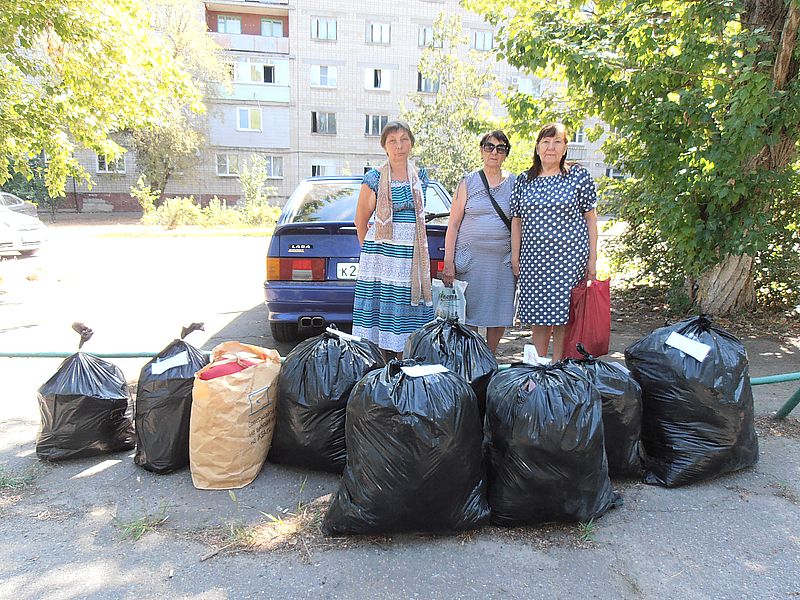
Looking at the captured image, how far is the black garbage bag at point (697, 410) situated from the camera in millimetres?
2574

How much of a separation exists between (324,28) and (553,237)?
31.1 m

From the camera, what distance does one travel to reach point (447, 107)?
21.7 m

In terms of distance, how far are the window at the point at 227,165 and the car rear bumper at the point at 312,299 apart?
28.6 meters

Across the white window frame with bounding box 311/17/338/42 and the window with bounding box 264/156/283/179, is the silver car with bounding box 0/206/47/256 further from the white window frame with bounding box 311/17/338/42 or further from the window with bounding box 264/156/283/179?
the white window frame with bounding box 311/17/338/42

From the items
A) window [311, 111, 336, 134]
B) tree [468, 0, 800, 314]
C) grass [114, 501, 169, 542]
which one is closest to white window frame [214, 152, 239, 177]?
window [311, 111, 336, 134]

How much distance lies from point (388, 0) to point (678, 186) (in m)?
29.6

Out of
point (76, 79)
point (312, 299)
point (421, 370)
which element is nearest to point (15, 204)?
Answer: point (76, 79)

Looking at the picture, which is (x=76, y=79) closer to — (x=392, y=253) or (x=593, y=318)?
(x=392, y=253)

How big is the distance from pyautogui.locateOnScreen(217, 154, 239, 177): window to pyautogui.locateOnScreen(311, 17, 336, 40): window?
8.02 meters

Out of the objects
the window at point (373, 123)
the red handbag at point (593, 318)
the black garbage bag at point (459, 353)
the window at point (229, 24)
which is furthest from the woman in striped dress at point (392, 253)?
the window at point (229, 24)

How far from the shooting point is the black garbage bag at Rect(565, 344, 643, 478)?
2.53 meters

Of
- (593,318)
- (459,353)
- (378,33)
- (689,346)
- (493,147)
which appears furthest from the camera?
(378,33)

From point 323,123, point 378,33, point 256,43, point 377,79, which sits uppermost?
point 378,33

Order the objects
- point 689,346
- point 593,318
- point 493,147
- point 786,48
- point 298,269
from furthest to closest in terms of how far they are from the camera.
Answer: point 786,48 → point 298,269 → point 493,147 → point 593,318 → point 689,346
